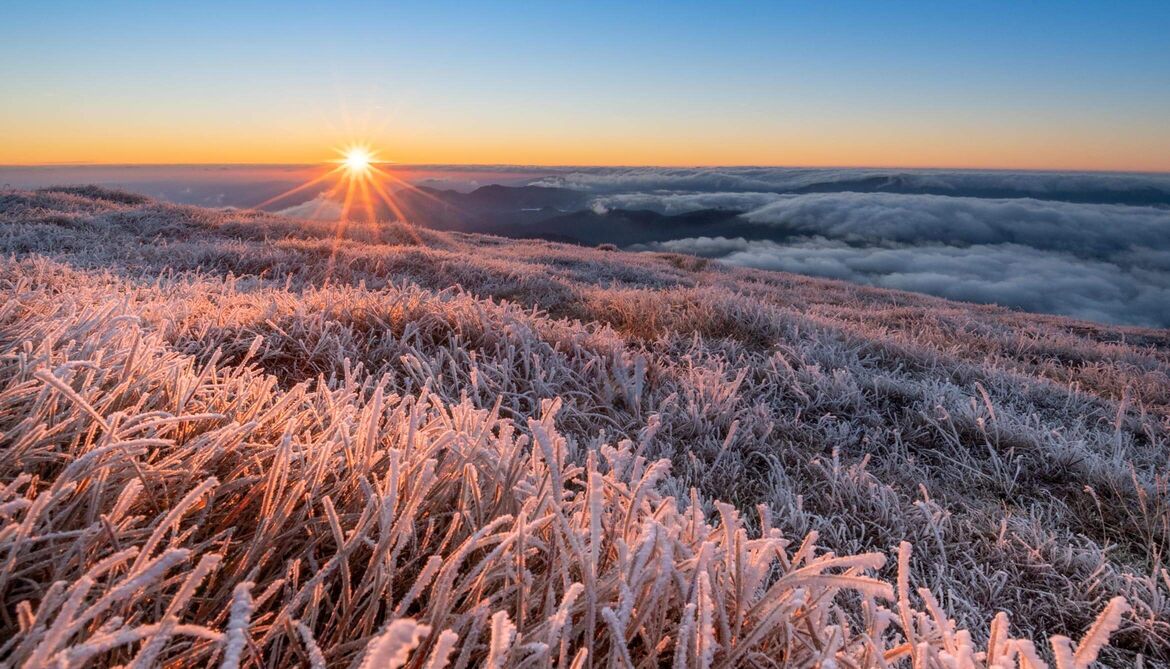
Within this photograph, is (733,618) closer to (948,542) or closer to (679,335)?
(948,542)

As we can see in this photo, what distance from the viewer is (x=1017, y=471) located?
3.01 metres

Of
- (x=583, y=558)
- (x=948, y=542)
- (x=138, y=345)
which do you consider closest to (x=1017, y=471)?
(x=948, y=542)

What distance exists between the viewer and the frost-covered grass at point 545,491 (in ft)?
3.21

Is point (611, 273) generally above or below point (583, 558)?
below

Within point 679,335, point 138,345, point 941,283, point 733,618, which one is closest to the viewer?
point 733,618

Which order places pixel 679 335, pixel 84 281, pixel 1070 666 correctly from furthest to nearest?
pixel 679 335 → pixel 84 281 → pixel 1070 666

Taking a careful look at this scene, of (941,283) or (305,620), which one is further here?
(941,283)

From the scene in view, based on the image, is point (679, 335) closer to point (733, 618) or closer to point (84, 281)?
point (733, 618)

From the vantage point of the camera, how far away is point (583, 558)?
41.8 inches

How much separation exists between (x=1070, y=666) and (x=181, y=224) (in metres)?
17.0

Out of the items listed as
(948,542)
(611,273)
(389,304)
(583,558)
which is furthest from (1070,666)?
(611,273)

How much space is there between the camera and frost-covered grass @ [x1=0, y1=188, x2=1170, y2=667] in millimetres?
979

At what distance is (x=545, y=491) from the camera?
1.31 meters

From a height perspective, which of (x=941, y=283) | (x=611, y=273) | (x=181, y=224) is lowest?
(x=941, y=283)
